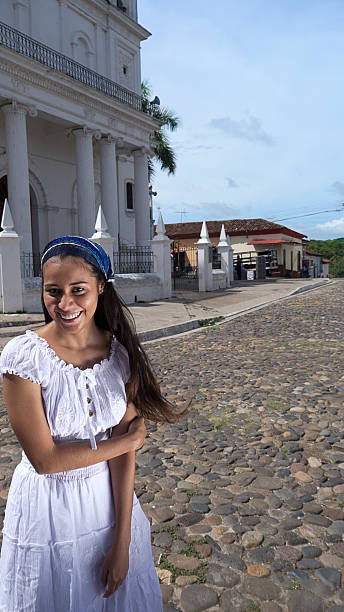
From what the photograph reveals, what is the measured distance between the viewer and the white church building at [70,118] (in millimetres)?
15414

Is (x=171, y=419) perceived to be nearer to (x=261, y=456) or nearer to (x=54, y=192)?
(x=261, y=456)

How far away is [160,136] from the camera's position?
31203 mm

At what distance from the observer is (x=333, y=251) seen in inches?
3393

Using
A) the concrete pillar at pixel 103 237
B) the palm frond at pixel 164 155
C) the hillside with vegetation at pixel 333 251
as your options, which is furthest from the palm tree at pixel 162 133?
the hillside with vegetation at pixel 333 251

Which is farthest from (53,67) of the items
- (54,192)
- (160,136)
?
(160,136)

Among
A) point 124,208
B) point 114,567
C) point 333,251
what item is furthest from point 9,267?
point 333,251

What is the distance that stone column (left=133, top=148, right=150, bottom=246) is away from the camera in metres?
21.8

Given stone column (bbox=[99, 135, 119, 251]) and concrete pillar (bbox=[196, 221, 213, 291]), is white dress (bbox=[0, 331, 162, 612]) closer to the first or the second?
stone column (bbox=[99, 135, 119, 251])

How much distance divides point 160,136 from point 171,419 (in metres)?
31.4

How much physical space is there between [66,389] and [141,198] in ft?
68.8

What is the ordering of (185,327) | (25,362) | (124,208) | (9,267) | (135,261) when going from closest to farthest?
1. (25,362)
2. (185,327)
3. (9,267)
4. (135,261)
5. (124,208)

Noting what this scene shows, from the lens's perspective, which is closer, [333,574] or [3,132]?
[333,574]

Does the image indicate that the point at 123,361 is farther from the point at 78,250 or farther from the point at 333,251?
the point at 333,251

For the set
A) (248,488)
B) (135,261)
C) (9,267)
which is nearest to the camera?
(248,488)
